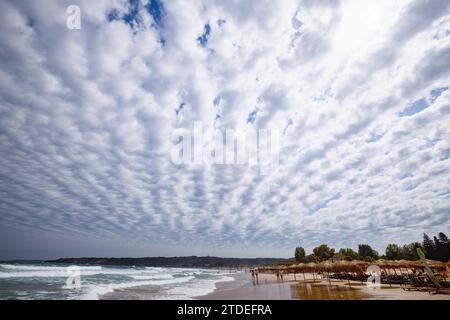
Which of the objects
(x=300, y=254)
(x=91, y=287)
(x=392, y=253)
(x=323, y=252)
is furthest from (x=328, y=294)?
(x=300, y=254)

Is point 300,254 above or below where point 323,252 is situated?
below

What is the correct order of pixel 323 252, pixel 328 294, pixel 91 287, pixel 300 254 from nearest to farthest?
pixel 328 294 → pixel 91 287 → pixel 323 252 → pixel 300 254

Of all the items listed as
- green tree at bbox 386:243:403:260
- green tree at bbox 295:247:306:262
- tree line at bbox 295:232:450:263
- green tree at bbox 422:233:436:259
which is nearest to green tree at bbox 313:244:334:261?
tree line at bbox 295:232:450:263

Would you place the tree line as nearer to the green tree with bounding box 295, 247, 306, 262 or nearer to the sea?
the green tree with bounding box 295, 247, 306, 262

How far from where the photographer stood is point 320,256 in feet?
238

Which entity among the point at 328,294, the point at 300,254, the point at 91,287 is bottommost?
the point at 300,254

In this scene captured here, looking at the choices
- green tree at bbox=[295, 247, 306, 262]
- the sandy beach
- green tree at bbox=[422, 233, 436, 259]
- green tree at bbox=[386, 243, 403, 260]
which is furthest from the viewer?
green tree at bbox=[295, 247, 306, 262]

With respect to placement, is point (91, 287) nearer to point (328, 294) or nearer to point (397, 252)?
point (328, 294)

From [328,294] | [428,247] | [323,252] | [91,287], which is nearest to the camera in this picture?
[328,294]
